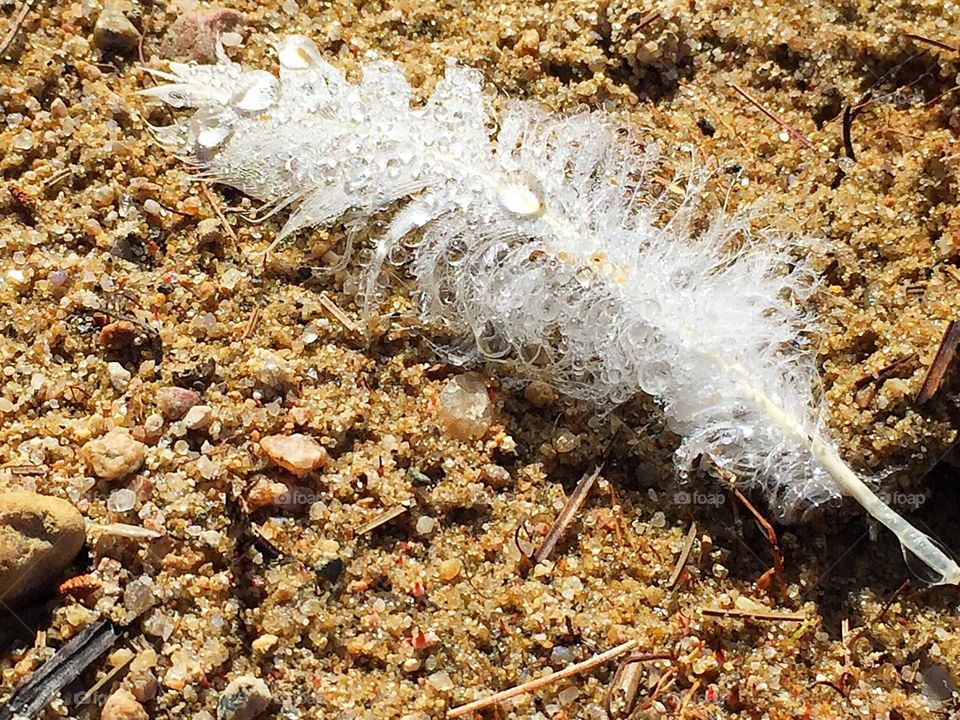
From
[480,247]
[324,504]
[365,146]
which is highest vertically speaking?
[365,146]

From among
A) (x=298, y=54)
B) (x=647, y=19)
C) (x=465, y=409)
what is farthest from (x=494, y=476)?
(x=647, y=19)

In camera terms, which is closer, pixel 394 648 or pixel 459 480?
pixel 394 648

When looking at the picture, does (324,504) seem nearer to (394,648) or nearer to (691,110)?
(394,648)

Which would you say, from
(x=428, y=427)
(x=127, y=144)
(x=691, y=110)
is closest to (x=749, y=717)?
(x=428, y=427)

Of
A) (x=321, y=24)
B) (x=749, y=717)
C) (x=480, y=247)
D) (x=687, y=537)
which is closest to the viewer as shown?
(x=749, y=717)

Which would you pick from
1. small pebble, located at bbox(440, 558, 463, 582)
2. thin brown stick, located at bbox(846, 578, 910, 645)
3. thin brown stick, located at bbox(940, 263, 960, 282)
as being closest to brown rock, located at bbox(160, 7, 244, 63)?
small pebble, located at bbox(440, 558, 463, 582)

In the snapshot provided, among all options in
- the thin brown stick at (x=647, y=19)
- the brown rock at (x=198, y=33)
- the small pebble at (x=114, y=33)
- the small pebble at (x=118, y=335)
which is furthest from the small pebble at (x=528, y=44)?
the small pebble at (x=118, y=335)

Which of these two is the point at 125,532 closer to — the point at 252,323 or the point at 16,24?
the point at 252,323
